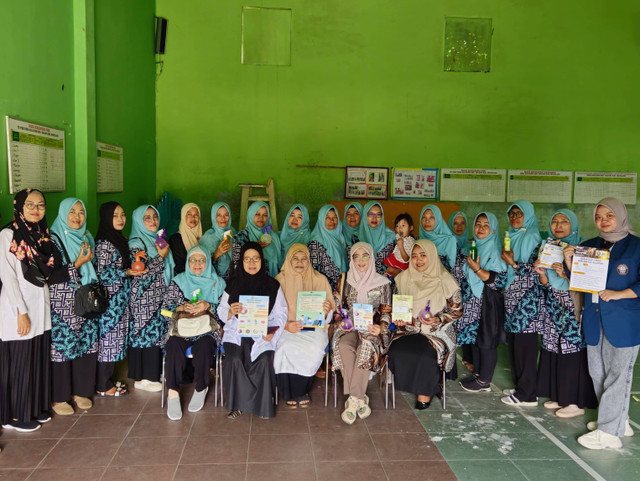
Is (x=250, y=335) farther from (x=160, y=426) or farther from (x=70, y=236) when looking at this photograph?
(x=70, y=236)

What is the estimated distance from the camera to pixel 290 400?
13.2 feet

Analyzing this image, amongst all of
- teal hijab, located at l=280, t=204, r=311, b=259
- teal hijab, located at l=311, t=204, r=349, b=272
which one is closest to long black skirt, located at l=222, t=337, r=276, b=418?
teal hijab, located at l=311, t=204, r=349, b=272

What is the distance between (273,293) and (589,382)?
8.27 feet

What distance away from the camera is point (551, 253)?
12.4 feet

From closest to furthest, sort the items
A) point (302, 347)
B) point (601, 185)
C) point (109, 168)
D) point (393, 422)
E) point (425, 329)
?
1. point (393, 422)
2. point (302, 347)
3. point (425, 329)
4. point (109, 168)
5. point (601, 185)

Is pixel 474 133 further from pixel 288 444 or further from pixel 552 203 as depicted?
pixel 288 444

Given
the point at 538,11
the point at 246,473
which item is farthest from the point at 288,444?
the point at 538,11

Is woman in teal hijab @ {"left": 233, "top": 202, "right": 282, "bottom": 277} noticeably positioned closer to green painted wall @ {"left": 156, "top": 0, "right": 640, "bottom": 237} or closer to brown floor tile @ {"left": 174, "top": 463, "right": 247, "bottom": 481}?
green painted wall @ {"left": 156, "top": 0, "right": 640, "bottom": 237}

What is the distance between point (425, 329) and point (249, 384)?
1456mm

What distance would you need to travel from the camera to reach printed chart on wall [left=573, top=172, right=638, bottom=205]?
23.9ft

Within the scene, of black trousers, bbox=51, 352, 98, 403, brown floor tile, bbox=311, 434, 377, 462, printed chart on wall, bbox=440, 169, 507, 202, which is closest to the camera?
brown floor tile, bbox=311, 434, 377, 462

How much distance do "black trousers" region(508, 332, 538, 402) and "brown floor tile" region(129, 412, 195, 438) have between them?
261 centimetres

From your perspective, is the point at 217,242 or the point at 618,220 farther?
the point at 217,242

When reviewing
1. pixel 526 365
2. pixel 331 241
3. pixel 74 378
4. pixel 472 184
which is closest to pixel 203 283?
pixel 74 378
